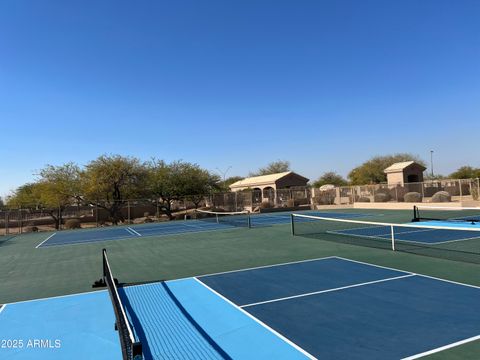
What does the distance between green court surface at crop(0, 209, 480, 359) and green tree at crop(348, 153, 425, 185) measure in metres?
60.0

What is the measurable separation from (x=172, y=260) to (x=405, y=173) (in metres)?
39.3

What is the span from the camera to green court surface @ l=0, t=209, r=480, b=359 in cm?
909

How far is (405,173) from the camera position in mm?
44969

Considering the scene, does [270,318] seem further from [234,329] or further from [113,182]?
[113,182]

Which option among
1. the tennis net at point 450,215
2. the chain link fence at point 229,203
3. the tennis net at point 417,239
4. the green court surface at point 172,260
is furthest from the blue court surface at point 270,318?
the chain link fence at point 229,203

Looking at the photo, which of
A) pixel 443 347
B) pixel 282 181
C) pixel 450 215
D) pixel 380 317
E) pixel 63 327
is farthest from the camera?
pixel 282 181

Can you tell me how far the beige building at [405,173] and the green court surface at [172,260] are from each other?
107 ft

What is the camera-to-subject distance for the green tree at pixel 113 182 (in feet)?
115

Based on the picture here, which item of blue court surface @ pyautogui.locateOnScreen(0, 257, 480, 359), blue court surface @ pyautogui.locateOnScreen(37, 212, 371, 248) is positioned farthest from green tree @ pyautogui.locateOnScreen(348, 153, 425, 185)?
blue court surface @ pyautogui.locateOnScreen(0, 257, 480, 359)

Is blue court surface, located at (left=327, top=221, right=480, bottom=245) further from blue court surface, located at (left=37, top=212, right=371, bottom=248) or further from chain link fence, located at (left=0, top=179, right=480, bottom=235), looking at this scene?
chain link fence, located at (left=0, top=179, right=480, bottom=235)

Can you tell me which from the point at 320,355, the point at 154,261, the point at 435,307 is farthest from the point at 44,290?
the point at 435,307

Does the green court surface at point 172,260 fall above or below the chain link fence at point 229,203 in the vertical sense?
below

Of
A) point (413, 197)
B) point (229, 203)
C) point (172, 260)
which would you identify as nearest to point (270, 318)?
point (172, 260)

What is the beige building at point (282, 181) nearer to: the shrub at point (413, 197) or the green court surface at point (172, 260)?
the shrub at point (413, 197)
